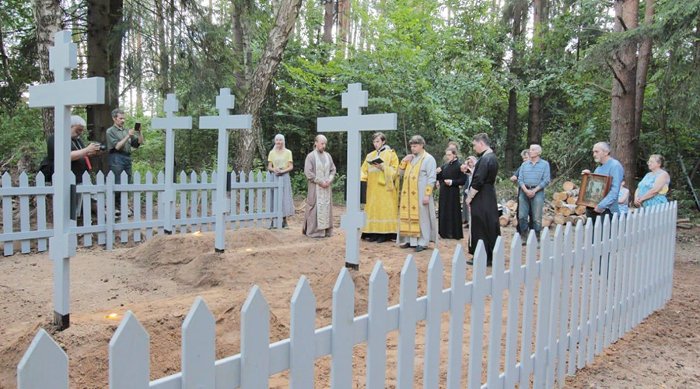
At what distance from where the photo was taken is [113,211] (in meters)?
7.67

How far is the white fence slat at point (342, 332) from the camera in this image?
183 centimetres

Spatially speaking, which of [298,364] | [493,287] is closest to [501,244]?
[493,287]

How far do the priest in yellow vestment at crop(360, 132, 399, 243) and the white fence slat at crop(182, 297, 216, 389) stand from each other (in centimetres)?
691

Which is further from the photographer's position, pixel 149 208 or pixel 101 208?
pixel 149 208

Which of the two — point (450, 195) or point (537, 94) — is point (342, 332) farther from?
point (537, 94)

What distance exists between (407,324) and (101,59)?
945cm

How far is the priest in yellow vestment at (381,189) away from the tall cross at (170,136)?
3001 mm

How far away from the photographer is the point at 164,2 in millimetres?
10258

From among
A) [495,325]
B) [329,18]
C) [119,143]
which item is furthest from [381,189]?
[329,18]

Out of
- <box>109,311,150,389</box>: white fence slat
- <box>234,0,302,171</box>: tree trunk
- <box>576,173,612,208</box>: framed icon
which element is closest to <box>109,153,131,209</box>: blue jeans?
<box>234,0,302,171</box>: tree trunk

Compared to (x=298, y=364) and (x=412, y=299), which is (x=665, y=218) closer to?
(x=412, y=299)

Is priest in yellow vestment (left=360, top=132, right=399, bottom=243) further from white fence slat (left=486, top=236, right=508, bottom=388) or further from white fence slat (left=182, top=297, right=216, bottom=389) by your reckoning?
white fence slat (left=182, top=297, right=216, bottom=389)

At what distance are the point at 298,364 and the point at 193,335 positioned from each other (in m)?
0.43

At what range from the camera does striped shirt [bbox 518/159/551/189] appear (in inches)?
336
